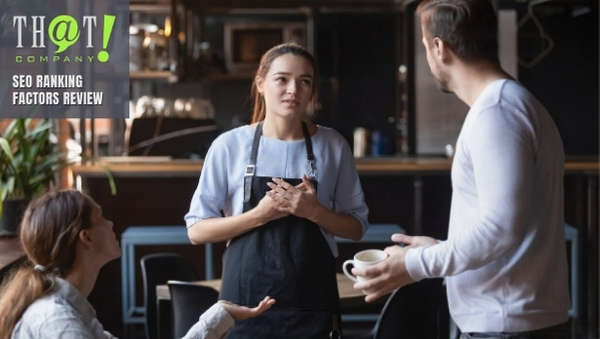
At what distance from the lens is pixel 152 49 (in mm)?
6168

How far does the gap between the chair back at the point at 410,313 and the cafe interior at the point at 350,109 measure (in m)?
1.40

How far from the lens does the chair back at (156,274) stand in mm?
3170

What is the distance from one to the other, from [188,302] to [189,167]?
172 centimetres

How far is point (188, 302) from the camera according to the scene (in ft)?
8.86

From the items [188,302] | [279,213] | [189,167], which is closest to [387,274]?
[279,213]

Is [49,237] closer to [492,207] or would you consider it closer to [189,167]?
[492,207]

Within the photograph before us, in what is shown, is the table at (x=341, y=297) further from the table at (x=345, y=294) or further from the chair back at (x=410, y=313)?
the chair back at (x=410, y=313)

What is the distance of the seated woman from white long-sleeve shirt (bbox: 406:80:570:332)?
51cm

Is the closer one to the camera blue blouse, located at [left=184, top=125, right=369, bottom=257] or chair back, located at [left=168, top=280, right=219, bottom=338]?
blue blouse, located at [left=184, top=125, right=369, bottom=257]

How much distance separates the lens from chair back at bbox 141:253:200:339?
317 cm

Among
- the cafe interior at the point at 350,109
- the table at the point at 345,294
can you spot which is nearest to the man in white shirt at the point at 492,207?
the table at the point at 345,294

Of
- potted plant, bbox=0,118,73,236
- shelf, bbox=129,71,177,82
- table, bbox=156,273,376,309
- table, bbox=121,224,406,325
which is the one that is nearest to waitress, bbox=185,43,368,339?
table, bbox=156,273,376,309

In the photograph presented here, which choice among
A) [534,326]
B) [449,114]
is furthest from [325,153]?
[449,114]

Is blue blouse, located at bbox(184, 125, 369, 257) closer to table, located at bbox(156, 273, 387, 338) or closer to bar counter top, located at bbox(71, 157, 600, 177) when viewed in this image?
table, located at bbox(156, 273, 387, 338)
